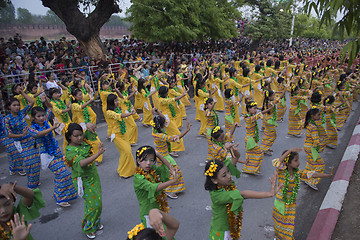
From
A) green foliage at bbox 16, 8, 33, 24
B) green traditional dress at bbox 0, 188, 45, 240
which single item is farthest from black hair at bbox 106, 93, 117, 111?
green foliage at bbox 16, 8, 33, 24

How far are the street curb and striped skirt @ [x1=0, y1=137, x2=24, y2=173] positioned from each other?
594cm

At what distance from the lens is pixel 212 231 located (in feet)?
10.2

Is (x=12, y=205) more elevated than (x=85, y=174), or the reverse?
(x=12, y=205)

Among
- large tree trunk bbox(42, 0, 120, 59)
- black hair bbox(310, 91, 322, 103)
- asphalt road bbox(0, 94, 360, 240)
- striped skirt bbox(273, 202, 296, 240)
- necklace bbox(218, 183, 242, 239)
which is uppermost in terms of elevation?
large tree trunk bbox(42, 0, 120, 59)

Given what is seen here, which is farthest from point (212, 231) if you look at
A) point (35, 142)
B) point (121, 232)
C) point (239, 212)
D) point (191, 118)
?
point (191, 118)

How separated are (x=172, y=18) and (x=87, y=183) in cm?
1437

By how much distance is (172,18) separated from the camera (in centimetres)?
1639

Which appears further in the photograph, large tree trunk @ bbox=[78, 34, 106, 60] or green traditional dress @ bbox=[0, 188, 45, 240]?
large tree trunk @ bbox=[78, 34, 106, 60]

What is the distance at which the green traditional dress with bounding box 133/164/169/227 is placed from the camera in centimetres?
301

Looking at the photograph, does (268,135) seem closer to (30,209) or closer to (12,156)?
(30,209)

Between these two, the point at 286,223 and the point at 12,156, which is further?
the point at 12,156

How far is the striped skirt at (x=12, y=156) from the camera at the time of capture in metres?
5.89

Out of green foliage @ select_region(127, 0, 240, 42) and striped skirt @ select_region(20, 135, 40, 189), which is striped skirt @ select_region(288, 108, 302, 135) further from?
green foliage @ select_region(127, 0, 240, 42)

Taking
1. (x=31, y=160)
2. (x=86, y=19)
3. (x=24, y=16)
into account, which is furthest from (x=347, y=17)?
(x=24, y=16)
